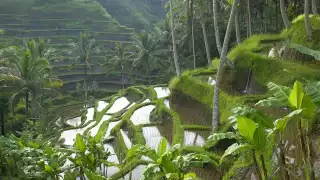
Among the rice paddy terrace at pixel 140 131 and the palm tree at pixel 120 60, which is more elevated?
the palm tree at pixel 120 60

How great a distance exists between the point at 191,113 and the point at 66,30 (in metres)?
39.5

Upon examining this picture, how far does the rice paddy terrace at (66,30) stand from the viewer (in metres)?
41.8

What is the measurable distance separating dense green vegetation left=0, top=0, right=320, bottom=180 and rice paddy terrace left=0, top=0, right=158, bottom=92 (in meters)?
2.14

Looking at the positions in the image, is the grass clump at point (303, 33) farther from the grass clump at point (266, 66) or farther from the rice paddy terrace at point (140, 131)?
the rice paddy terrace at point (140, 131)

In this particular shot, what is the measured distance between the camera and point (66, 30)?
1962 inches

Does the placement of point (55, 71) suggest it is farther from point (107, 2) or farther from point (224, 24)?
point (107, 2)

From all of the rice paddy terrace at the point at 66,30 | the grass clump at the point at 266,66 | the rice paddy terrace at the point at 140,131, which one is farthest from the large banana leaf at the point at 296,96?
the rice paddy terrace at the point at 66,30

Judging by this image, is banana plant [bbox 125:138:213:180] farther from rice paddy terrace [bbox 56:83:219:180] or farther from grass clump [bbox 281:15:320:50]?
grass clump [bbox 281:15:320:50]

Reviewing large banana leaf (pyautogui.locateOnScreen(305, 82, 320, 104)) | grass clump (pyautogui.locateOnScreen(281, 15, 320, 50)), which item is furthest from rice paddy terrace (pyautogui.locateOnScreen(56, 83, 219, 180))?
grass clump (pyautogui.locateOnScreen(281, 15, 320, 50))

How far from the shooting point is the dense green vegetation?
5.81 metres

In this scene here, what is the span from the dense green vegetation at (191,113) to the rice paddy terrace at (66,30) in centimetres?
214

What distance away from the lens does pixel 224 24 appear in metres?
27.4

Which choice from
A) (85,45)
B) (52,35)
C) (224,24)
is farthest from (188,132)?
(52,35)

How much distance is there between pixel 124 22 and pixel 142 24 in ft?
16.9
